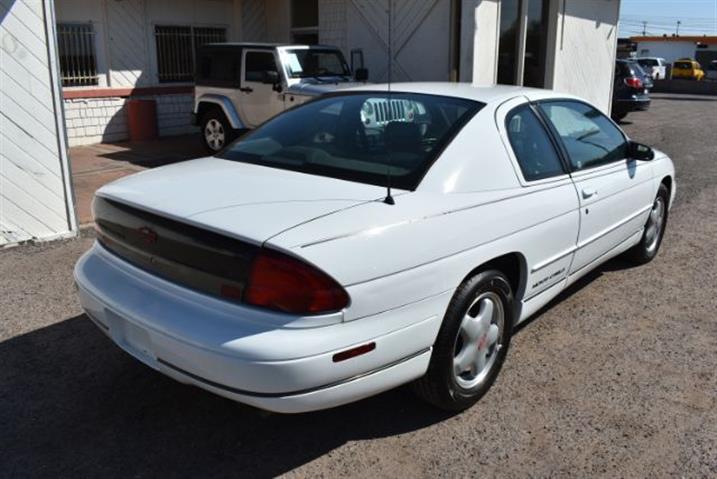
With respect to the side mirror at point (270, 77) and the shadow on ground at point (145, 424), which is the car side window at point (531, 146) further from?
the side mirror at point (270, 77)

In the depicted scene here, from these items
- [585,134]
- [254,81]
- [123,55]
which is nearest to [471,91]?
[585,134]

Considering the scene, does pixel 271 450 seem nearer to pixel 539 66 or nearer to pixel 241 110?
pixel 241 110

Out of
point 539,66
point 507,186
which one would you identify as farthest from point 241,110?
point 507,186

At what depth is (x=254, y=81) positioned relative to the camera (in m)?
10.4

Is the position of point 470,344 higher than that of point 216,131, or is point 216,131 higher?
point 216,131

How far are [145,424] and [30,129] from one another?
3.79 meters

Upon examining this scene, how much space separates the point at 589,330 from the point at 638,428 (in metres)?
1.18

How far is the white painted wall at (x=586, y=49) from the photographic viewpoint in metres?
14.3

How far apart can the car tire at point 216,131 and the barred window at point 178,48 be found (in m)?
2.45

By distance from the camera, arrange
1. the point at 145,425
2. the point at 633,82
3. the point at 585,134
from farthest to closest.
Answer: the point at 633,82 < the point at 585,134 < the point at 145,425

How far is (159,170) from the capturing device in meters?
3.64

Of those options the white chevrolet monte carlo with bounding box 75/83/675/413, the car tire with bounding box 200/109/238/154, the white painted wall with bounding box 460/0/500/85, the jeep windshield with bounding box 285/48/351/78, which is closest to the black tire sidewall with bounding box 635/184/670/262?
the white chevrolet monte carlo with bounding box 75/83/675/413

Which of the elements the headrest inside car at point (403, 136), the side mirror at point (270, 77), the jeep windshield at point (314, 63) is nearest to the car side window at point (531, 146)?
the headrest inside car at point (403, 136)

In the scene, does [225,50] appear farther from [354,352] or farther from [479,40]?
[354,352]
